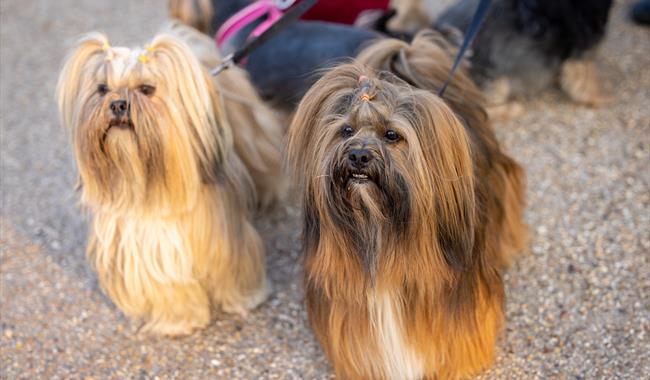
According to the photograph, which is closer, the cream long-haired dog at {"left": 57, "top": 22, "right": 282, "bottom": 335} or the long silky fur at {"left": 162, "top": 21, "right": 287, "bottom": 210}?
the cream long-haired dog at {"left": 57, "top": 22, "right": 282, "bottom": 335}

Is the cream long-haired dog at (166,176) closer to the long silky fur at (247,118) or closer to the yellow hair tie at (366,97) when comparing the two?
the long silky fur at (247,118)

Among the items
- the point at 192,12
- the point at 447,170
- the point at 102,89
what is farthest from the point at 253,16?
the point at 447,170

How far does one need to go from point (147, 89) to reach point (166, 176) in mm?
388

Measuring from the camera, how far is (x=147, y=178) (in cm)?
324

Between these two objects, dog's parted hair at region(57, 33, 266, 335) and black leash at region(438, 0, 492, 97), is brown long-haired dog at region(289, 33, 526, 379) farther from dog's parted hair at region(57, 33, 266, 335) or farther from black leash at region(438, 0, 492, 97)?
dog's parted hair at region(57, 33, 266, 335)

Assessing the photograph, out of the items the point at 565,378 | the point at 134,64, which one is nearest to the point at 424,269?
the point at 565,378

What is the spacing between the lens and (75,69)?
3301mm

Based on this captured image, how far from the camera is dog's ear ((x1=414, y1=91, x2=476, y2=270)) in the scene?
2506 millimetres

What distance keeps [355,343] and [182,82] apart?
135 cm

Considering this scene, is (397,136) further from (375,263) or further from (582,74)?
(582,74)

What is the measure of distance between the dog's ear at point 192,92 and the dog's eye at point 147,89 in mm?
61

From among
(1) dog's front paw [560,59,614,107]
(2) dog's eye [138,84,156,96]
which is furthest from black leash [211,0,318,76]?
(1) dog's front paw [560,59,614,107]

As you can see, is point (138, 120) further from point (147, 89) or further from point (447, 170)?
point (447, 170)

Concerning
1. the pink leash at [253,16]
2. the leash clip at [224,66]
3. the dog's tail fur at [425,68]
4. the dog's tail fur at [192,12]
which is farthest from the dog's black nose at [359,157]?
the dog's tail fur at [192,12]
